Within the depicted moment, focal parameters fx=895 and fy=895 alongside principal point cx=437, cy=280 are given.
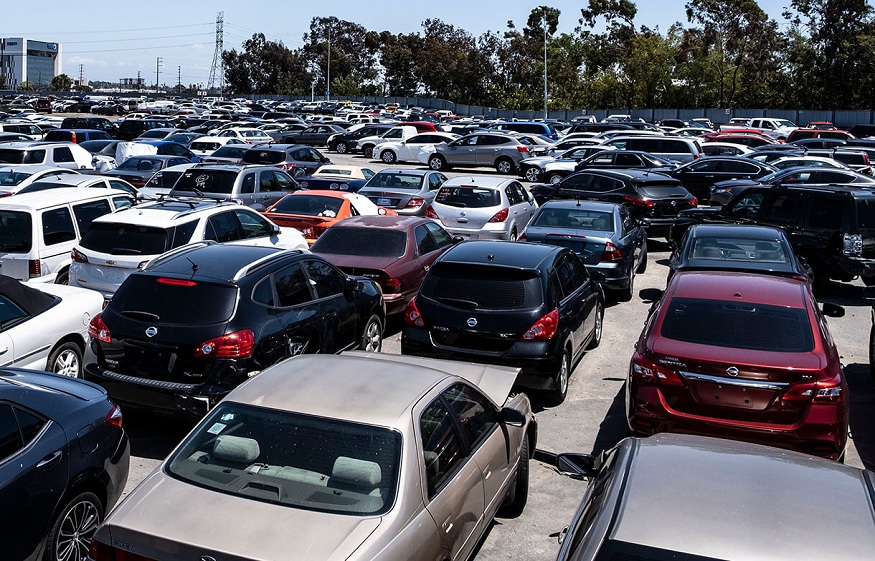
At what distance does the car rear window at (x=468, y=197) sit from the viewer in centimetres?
1753

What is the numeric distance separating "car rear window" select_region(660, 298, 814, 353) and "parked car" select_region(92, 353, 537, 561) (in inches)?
96.3

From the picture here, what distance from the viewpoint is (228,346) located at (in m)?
7.61

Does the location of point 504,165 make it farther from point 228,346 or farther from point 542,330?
point 228,346

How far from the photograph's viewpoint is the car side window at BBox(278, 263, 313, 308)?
8.51 m

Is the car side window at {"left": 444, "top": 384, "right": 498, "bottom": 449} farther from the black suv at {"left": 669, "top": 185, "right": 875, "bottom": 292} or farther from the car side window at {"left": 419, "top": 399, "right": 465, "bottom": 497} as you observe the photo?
the black suv at {"left": 669, "top": 185, "right": 875, "bottom": 292}

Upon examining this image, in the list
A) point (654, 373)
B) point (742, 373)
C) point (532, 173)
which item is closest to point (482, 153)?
point (532, 173)

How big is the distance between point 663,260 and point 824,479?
14998 millimetres

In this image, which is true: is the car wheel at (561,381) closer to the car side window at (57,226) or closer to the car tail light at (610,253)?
the car tail light at (610,253)

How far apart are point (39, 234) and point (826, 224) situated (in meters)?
12.2

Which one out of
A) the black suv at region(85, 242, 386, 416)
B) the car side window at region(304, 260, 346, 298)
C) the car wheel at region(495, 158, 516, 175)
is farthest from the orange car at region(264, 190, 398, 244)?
the car wheel at region(495, 158, 516, 175)

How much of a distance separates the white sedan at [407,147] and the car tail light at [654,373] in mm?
31559

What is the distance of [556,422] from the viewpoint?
8836 millimetres

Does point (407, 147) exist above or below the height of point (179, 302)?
above

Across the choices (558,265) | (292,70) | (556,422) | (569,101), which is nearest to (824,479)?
(556,422)
